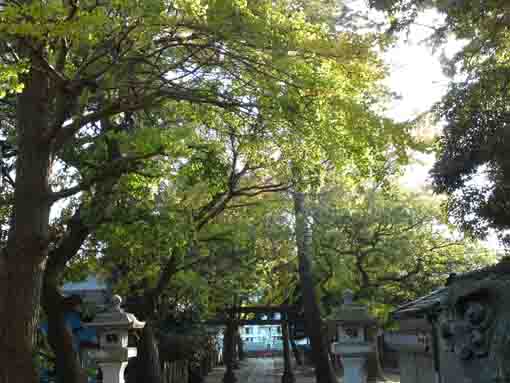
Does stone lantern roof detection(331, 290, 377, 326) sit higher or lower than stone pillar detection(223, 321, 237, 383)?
higher

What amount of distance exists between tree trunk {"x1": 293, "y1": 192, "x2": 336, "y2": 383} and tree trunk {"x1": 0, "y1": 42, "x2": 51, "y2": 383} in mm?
11548

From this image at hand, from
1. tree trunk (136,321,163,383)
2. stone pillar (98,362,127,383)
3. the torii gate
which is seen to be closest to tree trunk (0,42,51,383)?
stone pillar (98,362,127,383)

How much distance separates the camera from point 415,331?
816cm

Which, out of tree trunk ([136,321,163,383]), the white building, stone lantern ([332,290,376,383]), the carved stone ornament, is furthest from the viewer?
the white building

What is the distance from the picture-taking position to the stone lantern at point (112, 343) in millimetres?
10562

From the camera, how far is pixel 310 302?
839 inches

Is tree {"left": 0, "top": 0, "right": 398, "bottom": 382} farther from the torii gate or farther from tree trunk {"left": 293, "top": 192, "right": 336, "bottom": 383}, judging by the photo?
the torii gate

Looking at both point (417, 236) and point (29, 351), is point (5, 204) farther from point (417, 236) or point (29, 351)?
point (417, 236)

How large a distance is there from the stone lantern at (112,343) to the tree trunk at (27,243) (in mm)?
1863

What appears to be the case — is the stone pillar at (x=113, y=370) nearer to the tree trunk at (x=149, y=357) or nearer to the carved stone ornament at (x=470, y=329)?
the tree trunk at (x=149, y=357)

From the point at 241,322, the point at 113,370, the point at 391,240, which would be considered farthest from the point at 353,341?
the point at 241,322

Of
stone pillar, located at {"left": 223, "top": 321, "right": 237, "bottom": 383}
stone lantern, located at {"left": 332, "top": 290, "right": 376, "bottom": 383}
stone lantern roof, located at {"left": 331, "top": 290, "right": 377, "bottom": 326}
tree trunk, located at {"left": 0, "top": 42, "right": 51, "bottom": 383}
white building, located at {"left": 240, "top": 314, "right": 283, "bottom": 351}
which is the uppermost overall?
tree trunk, located at {"left": 0, "top": 42, "right": 51, "bottom": 383}

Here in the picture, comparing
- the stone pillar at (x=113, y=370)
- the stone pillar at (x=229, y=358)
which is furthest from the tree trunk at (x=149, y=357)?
A: the stone pillar at (x=229, y=358)

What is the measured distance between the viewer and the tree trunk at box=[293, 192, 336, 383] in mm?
20000
